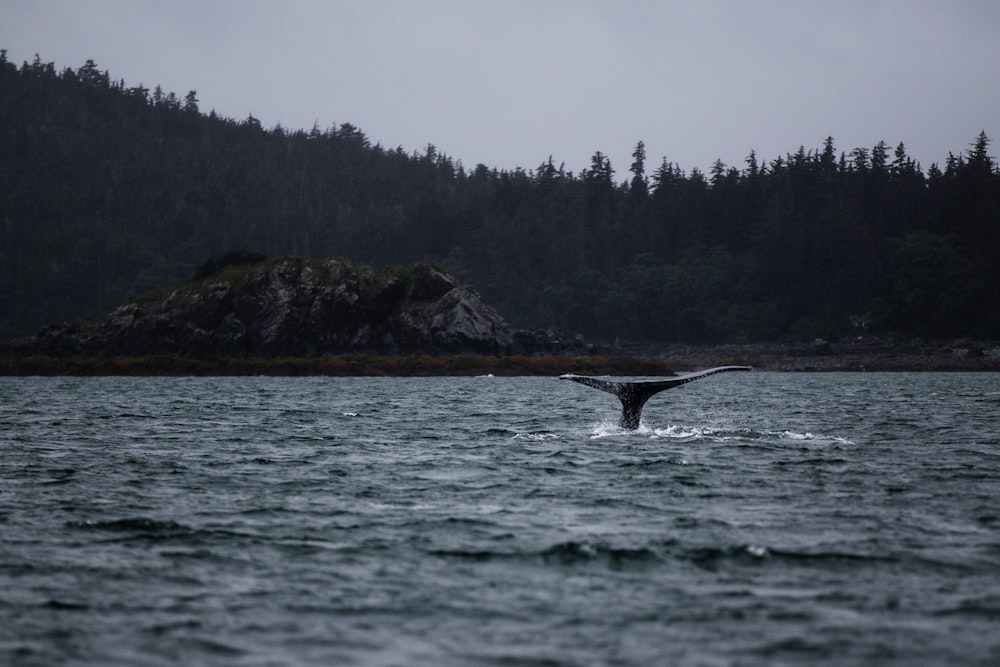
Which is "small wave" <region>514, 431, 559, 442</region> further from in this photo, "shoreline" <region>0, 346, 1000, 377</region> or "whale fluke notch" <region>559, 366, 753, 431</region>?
"shoreline" <region>0, 346, 1000, 377</region>

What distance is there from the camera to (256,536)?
14.1 metres

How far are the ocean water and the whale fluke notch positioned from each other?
141 cm

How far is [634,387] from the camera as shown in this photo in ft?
90.7

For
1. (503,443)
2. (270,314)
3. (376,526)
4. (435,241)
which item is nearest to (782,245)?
(435,241)

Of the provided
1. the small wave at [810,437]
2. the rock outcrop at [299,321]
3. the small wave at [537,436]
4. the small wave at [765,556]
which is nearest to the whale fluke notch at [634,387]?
the small wave at [537,436]

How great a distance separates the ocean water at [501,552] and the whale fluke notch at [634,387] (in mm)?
1409

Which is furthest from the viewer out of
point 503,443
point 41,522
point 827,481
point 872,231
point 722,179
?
point 722,179

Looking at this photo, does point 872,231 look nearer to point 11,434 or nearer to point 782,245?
point 782,245

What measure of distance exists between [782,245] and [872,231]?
42.7 feet

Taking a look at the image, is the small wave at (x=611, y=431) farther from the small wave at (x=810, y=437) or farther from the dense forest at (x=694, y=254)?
the dense forest at (x=694, y=254)

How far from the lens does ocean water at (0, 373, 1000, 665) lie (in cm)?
922

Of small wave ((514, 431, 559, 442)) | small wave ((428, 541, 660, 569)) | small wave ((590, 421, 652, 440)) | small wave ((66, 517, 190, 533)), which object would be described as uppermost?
small wave ((590, 421, 652, 440))

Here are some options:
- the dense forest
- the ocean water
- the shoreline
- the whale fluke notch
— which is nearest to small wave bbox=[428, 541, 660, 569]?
the ocean water

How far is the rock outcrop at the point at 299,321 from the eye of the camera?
103m
